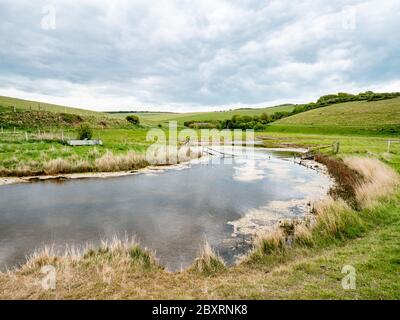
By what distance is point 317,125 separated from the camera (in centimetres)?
8150

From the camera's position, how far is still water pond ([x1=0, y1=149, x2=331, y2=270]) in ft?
34.3

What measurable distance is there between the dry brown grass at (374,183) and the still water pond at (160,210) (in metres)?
2.64

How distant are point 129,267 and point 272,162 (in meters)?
26.3

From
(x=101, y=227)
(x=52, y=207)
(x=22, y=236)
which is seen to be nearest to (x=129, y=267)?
(x=101, y=227)

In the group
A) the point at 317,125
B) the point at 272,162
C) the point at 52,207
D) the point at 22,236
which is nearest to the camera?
the point at 22,236

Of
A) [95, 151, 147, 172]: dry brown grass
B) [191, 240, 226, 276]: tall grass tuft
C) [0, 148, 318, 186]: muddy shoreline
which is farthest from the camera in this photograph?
[95, 151, 147, 172]: dry brown grass

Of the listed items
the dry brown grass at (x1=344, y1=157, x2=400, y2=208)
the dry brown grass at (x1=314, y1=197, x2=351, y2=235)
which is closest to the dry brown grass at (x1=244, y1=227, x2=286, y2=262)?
the dry brown grass at (x1=314, y1=197, x2=351, y2=235)

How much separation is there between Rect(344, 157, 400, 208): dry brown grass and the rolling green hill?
153ft

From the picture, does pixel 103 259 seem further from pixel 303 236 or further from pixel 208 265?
pixel 303 236

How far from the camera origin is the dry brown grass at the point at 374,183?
13.1m

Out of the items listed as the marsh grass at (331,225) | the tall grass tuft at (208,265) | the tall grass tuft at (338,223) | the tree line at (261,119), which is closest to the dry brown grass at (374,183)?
the marsh grass at (331,225)

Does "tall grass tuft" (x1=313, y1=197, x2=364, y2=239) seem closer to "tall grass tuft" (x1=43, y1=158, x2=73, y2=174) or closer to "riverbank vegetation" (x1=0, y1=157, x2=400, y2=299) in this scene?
"riverbank vegetation" (x1=0, y1=157, x2=400, y2=299)

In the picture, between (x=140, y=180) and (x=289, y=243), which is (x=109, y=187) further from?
(x=289, y=243)

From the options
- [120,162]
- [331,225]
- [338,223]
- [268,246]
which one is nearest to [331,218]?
[338,223]
